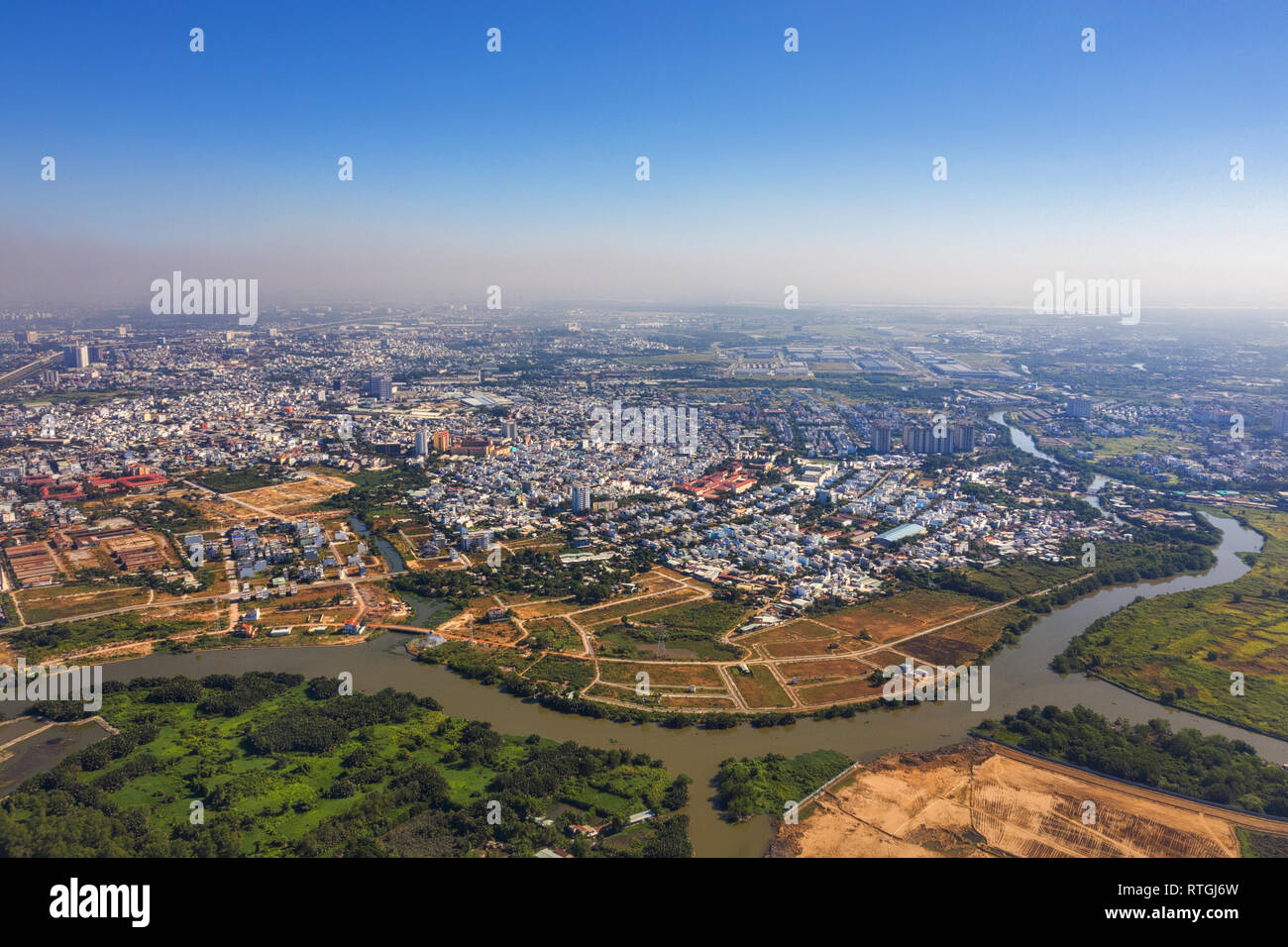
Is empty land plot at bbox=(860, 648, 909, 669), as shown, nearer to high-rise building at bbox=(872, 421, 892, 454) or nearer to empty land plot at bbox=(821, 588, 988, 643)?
empty land plot at bbox=(821, 588, 988, 643)

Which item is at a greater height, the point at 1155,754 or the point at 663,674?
the point at 663,674

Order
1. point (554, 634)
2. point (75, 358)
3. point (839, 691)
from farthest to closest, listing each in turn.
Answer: point (75, 358)
point (554, 634)
point (839, 691)

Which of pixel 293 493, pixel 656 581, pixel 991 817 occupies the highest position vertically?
pixel 293 493

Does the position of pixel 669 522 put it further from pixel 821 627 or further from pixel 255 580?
pixel 255 580

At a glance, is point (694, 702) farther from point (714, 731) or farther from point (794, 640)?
point (794, 640)

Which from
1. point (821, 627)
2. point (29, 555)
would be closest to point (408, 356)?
point (29, 555)

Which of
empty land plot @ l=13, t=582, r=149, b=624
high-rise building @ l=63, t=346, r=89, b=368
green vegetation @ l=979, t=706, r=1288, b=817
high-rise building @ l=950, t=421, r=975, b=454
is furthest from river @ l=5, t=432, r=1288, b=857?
high-rise building @ l=63, t=346, r=89, b=368

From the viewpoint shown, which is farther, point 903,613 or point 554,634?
point 903,613

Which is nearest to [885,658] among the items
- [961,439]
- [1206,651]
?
[1206,651]

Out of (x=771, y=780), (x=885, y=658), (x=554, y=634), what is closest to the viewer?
(x=771, y=780)
